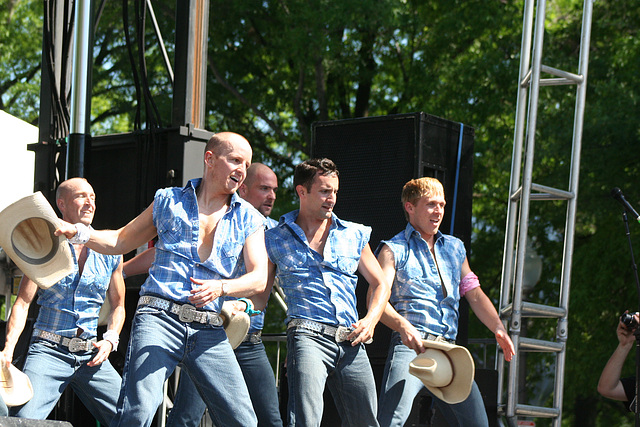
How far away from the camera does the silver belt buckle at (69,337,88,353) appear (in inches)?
182

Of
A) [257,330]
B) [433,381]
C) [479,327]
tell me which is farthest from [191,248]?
[479,327]

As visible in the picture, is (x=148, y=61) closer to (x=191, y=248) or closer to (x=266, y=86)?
(x=266, y=86)

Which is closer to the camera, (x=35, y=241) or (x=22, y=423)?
(x=22, y=423)

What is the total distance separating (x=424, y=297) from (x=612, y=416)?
13886mm

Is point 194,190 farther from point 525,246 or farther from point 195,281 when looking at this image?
point 525,246

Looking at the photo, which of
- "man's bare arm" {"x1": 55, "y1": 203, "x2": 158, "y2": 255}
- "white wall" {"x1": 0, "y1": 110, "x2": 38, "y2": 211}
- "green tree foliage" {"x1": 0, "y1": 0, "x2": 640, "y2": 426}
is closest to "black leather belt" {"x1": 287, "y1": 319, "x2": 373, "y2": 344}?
"man's bare arm" {"x1": 55, "y1": 203, "x2": 158, "y2": 255}

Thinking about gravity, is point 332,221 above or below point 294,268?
above

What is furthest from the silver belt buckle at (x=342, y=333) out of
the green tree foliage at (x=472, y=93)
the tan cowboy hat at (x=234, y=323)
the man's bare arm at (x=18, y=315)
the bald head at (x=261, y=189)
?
the green tree foliage at (x=472, y=93)

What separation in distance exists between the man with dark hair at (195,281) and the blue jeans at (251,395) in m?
0.57

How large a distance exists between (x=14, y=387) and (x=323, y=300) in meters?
1.46

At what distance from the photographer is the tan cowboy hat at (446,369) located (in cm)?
455

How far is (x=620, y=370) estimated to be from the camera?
551 centimetres

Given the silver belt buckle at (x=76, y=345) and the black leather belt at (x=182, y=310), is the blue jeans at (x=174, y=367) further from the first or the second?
the silver belt buckle at (x=76, y=345)

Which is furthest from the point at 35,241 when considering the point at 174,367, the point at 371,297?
the point at 371,297
